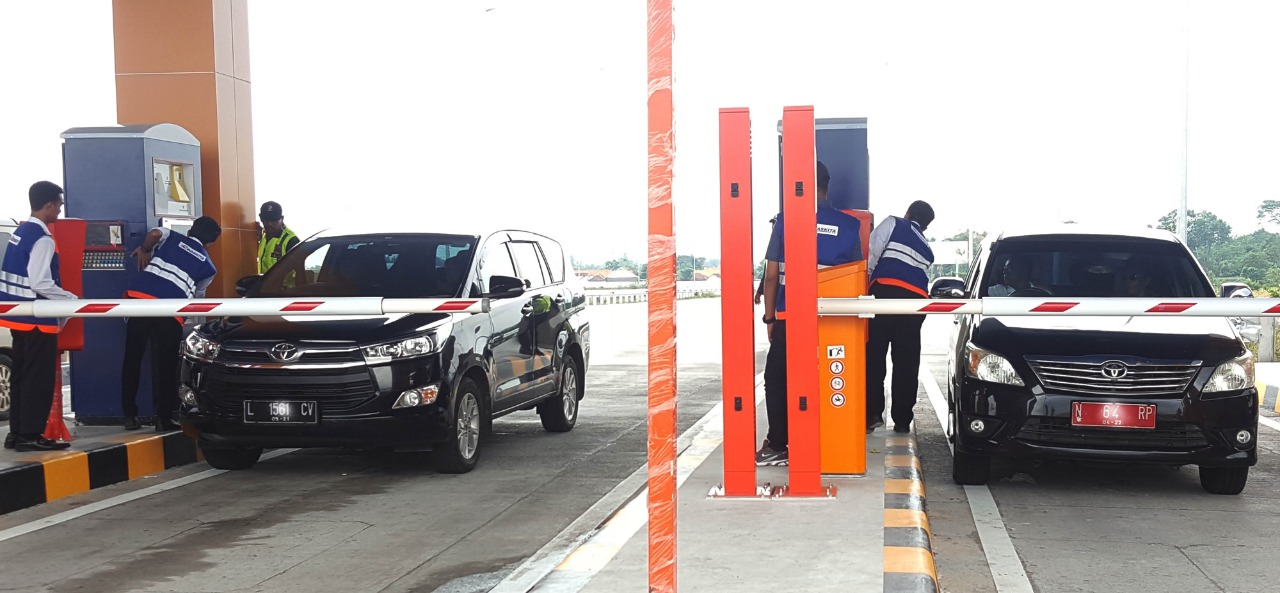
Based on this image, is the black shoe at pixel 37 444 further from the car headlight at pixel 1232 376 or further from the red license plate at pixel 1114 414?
the car headlight at pixel 1232 376

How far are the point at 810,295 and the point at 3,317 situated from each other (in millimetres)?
4796

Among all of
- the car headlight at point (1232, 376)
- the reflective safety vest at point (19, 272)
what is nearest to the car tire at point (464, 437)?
the reflective safety vest at point (19, 272)

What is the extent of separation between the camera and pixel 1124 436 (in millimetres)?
6664

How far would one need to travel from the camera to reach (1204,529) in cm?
620

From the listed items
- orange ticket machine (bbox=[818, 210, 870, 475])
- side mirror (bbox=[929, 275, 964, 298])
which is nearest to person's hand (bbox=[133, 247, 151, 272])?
orange ticket machine (bbox=[818, 210, 870, 475])

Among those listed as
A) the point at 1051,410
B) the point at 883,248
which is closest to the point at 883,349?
the point at 883,248

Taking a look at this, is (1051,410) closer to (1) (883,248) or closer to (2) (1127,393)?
(2) (1127,393)

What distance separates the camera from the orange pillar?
10227 mm

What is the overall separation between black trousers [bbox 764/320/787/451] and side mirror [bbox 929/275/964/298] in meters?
1.68

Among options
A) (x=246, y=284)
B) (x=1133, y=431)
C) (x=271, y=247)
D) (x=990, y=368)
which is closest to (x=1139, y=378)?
(x=1133, y=431)

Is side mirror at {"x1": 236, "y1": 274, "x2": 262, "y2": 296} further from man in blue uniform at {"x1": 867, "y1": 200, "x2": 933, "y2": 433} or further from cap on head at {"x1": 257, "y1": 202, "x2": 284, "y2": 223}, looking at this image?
man in blue uniform at {"x1": 867, "y1": 200, "x2": 933, "y2": 433}

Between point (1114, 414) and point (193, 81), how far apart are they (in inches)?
300

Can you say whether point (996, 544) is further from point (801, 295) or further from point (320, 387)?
point (320, 387)

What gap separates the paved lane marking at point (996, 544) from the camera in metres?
5.17
